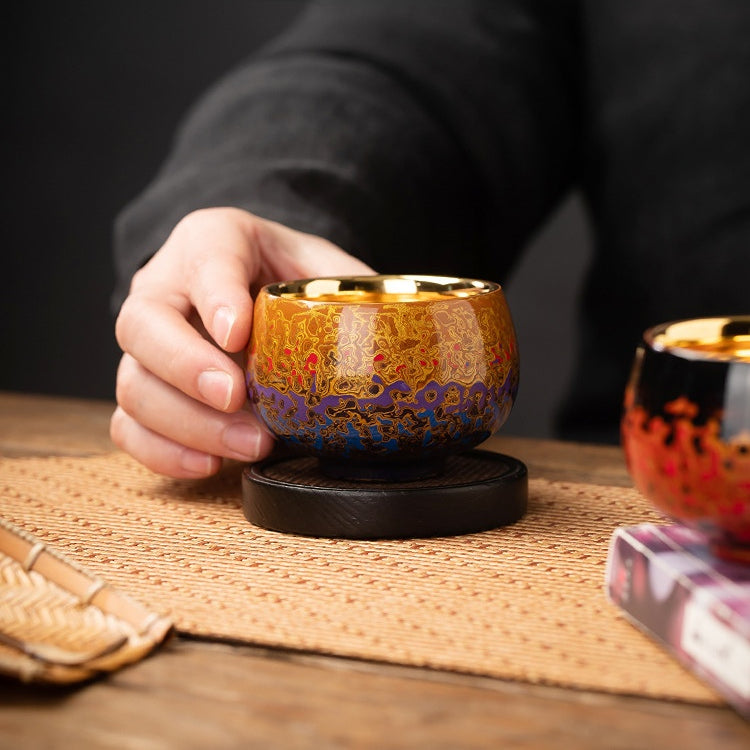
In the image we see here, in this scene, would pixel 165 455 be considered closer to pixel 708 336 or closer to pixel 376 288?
pixel 376 288

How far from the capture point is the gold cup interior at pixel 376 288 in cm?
72

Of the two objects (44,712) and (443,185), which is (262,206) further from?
(44,712)

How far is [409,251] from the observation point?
47.8 inches

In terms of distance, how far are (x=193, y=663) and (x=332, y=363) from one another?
0.21 metres

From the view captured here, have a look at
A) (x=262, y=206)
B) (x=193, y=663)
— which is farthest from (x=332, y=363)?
(x=262, y=206)

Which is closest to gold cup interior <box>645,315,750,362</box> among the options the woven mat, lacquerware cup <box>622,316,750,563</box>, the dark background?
lacquerware cup <box>622,316,750,563</box>

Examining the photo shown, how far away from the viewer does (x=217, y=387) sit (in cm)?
72

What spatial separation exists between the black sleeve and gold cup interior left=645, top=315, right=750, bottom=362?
1.74ft

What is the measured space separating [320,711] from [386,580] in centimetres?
15

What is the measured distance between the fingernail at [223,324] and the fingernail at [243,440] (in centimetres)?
7

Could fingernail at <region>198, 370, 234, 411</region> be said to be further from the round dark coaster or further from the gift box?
the gift box

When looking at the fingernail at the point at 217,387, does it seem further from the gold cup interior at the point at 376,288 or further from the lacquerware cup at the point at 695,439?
the lacquerware cup at the point at 695,439

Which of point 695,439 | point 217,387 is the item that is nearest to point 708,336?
point 695,439

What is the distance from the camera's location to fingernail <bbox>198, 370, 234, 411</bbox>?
71cm
